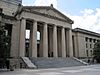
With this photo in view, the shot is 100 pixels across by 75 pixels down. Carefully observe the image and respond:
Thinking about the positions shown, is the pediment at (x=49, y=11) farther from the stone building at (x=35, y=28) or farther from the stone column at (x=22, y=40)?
the stone column at (x=22, y=40)

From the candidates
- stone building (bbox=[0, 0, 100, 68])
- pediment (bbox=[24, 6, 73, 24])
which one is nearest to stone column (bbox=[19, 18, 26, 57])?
stone building (bbox=[0, 0, 100, 68])

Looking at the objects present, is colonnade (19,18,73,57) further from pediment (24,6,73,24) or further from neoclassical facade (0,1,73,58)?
pediment (24,6,73,24)

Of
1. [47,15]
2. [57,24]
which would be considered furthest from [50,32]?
[47,15]

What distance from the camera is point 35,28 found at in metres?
34.8

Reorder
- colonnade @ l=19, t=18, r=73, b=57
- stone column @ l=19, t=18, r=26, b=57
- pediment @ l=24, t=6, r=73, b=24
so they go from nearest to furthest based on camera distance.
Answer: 1. stone column @ l=19, t=18, r=26, b=57
2. colonnade @ l=19, t=18, r=73, b=57
3. pediment @ l=24, t=6, r=73, b=24

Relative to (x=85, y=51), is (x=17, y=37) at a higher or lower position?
higher

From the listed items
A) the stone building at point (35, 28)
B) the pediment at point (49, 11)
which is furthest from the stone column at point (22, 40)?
the pediment at point (49, 11)

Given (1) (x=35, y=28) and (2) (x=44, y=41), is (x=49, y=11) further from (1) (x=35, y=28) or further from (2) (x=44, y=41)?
(2) (x=44, y=41)

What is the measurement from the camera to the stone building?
3353 centimetres

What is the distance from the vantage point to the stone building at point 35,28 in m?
33.5

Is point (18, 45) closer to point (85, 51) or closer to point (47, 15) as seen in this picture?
point (47, 15)

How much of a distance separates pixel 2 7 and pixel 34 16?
11.1 meters

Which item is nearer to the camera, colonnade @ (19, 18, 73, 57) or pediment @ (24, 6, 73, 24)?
colonnade @ (19, 18, 73, 57)

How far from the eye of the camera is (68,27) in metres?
42.7
